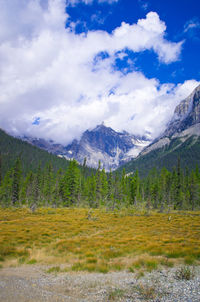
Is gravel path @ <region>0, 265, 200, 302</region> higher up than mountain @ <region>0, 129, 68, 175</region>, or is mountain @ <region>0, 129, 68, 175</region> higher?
mountain @ <region>0, 129, 68, 175</region>

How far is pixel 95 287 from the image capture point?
27.6ft

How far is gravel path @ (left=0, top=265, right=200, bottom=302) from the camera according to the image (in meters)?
7.16

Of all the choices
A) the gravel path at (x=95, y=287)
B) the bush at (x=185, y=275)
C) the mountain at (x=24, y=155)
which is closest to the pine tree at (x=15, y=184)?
the gravel path at (x=95, y=287)

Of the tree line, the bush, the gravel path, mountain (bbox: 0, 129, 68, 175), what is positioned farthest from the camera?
mountain (bbox: 0, 129, 68, 175)

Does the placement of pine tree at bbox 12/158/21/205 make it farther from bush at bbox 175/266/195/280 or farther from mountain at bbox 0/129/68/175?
mountain at bbox 0/129/68/175

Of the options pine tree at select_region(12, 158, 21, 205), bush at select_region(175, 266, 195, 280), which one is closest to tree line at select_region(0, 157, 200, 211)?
pine tree at select_region(12, 158, 21, 205)

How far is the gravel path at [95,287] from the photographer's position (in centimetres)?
716

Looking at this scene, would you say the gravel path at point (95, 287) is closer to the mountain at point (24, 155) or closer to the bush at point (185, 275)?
the bush at point (185, 275)

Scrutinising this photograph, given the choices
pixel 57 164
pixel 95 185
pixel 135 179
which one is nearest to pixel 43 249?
pixel 95 185

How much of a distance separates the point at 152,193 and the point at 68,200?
35165 millimetres

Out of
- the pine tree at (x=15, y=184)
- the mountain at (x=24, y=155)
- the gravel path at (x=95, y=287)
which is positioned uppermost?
the mountain at (x=24, y=155)

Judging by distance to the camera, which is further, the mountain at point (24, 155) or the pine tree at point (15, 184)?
the mountain at point (24, 155)

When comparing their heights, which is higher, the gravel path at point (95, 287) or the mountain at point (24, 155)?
the mountain at point (24, 155)

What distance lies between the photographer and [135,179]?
73188 mm
